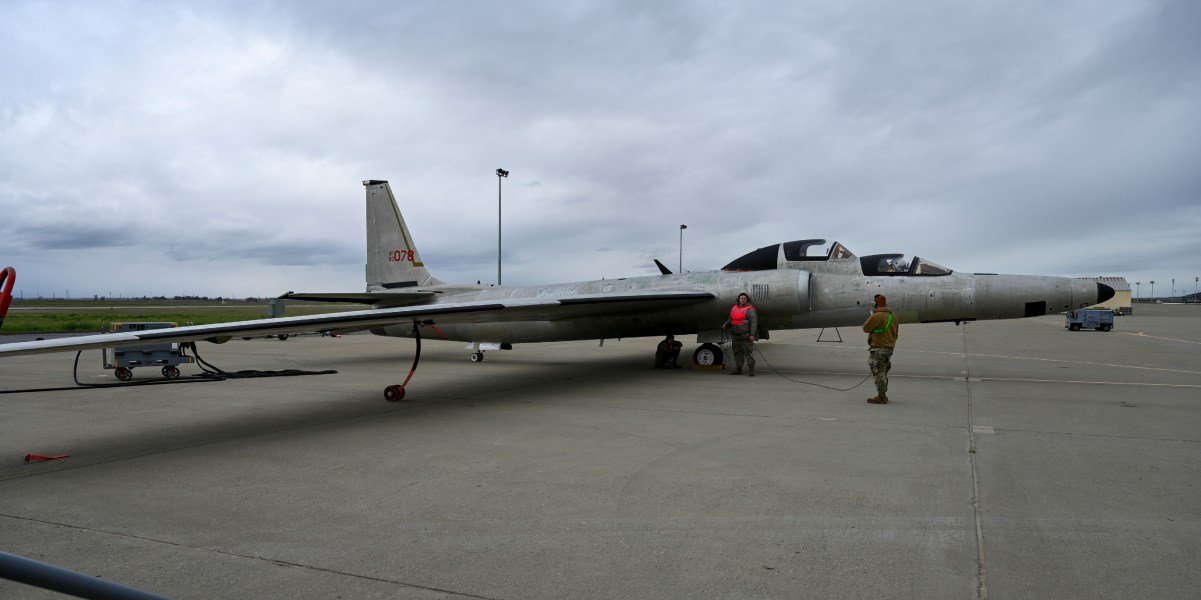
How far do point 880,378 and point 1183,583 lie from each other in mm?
5394

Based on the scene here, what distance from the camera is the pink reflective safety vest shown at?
1123 cm

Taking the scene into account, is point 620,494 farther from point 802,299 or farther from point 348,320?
point 802,299

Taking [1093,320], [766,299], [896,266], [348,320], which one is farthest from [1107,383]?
[1093,320]

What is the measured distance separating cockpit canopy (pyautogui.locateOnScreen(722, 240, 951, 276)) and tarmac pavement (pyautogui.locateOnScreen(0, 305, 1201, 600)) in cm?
253

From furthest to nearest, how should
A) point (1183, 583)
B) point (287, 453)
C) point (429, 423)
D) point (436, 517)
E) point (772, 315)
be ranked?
point (772, 315) < point (429, 423) < point (287, 453) < point (436, 517) < point (1183, 583)

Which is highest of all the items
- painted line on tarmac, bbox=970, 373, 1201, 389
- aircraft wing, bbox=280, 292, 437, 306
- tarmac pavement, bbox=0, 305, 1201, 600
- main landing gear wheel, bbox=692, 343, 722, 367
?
aircraft wing, bbox=280, 292, 437, 306

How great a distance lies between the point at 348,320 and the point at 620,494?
4011 mm

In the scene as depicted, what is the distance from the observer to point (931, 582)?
3109mm

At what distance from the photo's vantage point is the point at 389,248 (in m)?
15.8

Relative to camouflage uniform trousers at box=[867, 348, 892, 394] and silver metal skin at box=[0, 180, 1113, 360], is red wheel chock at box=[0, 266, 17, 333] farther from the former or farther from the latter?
camouflage uniform trousers at box=[867, 348, 892, 394]

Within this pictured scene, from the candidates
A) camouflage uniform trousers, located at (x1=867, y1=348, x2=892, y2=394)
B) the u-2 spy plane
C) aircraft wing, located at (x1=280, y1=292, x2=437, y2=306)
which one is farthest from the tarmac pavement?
aircraft wing, located at (x1=280, y1=292, x2=437, y2=306)

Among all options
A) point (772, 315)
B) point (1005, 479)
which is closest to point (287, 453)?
point (1005, 479)

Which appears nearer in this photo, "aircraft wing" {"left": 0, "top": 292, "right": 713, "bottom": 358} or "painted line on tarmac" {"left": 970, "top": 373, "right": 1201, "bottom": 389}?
"aircraft wing" {"left": 0, "top": 292, "right": 713, "bottom": 358}

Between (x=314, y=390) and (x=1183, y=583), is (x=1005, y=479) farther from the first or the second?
(x=314, y=390)
